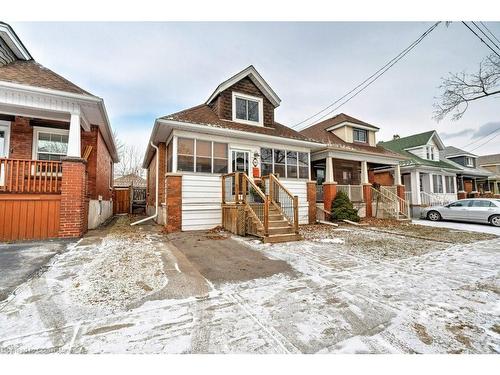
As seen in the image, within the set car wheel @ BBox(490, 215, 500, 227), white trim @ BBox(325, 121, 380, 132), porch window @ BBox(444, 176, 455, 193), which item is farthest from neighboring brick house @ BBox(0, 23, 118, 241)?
porch window @ BBox(444, 176, 455, 193)

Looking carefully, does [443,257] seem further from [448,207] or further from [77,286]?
[448,207]

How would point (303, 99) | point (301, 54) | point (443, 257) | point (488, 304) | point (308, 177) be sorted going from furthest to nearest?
point (303, 99), point (308, 177), point (301, 54), point (443, 257), point (488, 304)

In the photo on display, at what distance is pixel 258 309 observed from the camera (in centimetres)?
253

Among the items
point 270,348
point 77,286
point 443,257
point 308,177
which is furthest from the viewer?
point 308,177

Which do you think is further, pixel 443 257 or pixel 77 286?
pixel 443 257

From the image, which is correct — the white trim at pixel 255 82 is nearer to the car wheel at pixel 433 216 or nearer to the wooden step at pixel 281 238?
the wooden step at pixel 281 238

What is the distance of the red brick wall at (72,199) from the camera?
6.23 meters

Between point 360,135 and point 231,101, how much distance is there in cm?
1047

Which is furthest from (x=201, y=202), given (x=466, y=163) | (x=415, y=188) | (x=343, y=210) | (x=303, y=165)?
(x=466, y=163)

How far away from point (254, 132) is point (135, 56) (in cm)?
504

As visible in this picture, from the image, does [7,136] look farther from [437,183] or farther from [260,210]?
[437,183]

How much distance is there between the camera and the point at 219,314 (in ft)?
7.91

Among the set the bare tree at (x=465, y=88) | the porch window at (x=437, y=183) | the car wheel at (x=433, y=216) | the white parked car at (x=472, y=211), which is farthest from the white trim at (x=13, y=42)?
the porch window at (x=437, y=183)
